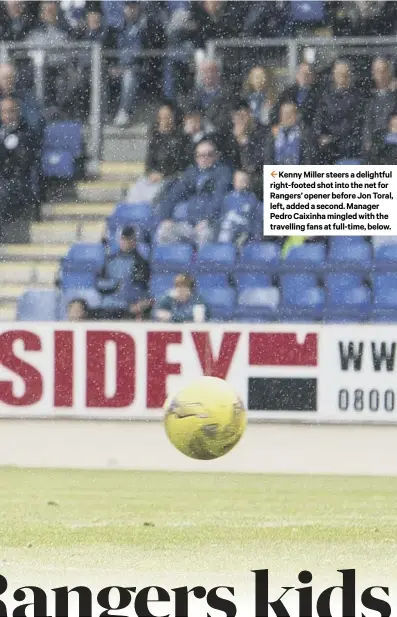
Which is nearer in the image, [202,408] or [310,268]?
[202,408]

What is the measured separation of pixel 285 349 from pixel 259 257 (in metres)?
1.22

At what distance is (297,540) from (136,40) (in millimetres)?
7124

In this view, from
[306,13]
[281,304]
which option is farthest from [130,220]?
[306,13]

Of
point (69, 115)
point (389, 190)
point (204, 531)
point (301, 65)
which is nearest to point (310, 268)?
point (389, 190)

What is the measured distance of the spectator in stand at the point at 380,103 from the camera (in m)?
12.6

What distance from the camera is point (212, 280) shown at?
1222cm

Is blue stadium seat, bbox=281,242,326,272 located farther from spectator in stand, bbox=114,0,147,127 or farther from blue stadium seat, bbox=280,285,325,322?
spectator in stand, bbox=114,0,147,127

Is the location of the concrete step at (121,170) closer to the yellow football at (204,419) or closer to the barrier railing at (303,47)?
the barrier railing at (303,47)

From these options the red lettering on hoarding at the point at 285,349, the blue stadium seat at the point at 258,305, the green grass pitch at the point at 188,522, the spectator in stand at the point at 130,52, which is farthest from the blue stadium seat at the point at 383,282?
the spectator in stand at the point at 130,52

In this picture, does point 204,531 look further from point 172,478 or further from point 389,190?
point 389,190

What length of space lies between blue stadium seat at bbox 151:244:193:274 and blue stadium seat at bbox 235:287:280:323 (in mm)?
565

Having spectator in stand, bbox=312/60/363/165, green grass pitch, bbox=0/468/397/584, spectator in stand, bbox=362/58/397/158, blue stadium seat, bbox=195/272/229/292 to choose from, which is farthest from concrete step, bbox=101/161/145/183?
green grass pitch, bbox=0/468/397/584

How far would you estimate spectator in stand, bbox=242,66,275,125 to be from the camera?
13185 millimetres

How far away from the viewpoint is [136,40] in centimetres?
1378
